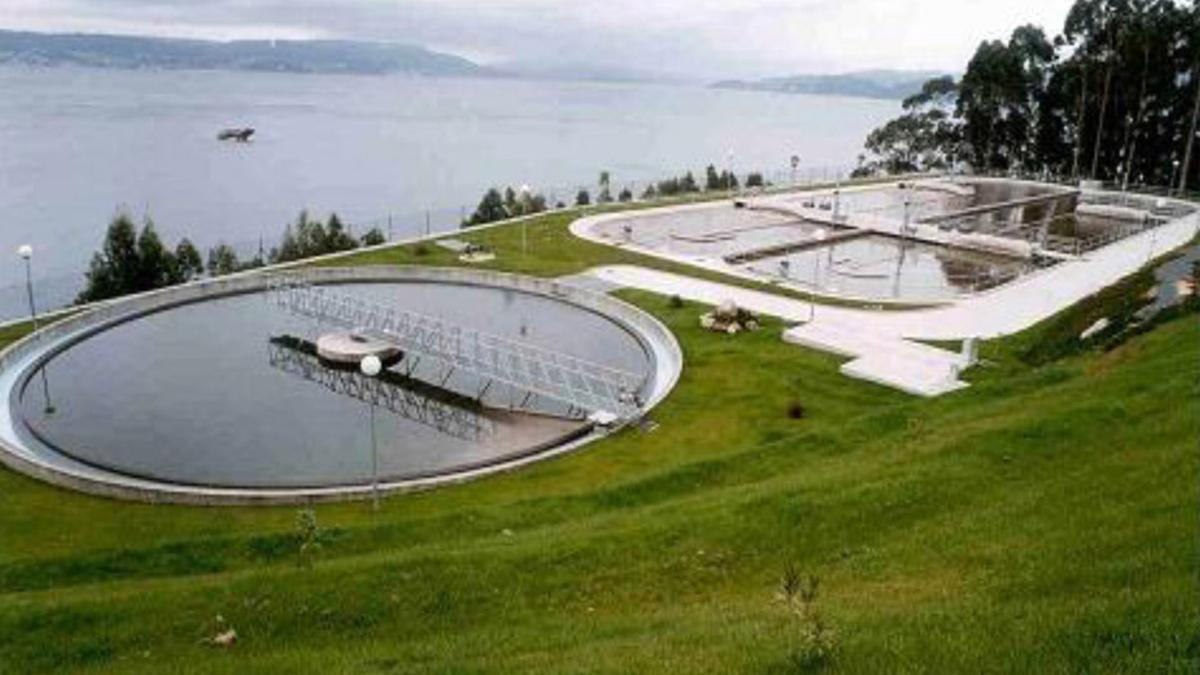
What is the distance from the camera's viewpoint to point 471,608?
12961 mm

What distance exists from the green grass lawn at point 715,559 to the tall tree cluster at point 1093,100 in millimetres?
51488

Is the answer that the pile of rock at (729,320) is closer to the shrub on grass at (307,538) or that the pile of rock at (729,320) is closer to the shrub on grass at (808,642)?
the shrub on grass at (307,538)

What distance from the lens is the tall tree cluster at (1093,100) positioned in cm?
6581

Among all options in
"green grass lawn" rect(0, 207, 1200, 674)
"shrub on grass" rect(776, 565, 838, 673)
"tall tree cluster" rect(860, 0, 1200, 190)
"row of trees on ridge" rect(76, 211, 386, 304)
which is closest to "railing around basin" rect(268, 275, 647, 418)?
"green grass lawn" rect(0, 207, 1200, 674)

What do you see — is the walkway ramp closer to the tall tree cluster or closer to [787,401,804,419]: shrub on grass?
[787,401,804,419]: shrub on grass

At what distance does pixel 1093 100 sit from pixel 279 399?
204 feet

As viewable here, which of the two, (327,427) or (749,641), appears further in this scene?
(327,427)

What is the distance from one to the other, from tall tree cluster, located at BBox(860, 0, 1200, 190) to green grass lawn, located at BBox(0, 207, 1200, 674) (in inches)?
2027

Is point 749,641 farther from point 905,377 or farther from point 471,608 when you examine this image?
point 905,377

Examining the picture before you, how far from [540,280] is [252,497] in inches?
792

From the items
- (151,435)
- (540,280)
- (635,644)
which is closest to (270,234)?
(540,280)

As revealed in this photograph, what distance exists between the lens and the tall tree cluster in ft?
216

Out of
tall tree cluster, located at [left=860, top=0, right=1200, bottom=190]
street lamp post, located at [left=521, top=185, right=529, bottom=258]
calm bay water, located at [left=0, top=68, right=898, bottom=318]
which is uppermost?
tall tree cluster, located at [left=860, top=0, right=1200, bottom=190]

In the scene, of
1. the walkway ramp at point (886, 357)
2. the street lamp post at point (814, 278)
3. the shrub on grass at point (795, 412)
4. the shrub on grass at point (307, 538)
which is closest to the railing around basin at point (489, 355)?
the shrub on grass at point (795, 412)
